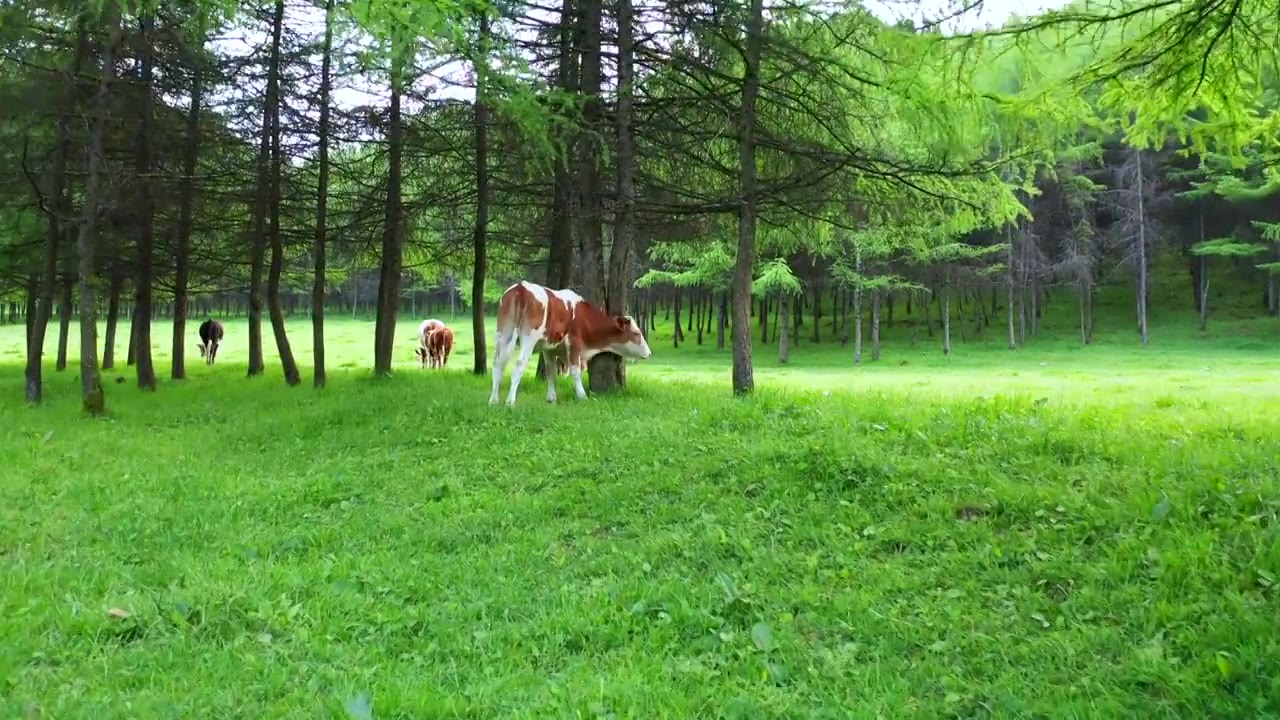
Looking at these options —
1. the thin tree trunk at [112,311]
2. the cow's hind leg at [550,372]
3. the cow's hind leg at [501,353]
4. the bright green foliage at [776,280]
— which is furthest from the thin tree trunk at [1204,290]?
the thin tree trunk at [112,311]

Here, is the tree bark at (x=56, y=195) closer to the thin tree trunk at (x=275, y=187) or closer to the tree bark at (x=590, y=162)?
the thin tree trunk at (x=275, y=187)

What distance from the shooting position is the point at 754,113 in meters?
10.9

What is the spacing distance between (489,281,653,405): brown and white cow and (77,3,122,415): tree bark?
6631mm

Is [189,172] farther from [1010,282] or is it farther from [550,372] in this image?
[1010,282]

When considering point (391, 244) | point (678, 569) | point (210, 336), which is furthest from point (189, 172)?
point (678, 569)

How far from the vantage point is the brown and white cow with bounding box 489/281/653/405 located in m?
11.4

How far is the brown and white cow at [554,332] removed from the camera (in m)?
11.4

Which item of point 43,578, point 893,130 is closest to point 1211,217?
point 893,130

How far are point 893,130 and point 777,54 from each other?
199 cm

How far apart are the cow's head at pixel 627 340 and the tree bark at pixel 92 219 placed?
832cm

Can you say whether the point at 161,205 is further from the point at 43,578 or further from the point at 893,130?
the point at 893,130

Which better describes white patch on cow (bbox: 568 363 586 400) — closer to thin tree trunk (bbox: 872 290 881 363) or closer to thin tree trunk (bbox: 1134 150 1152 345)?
thin tree trunk (bbox: 872 290 881 363)

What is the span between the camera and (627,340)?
475 inches

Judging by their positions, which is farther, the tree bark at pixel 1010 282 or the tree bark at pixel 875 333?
the tree bark at pixel 1010 282
